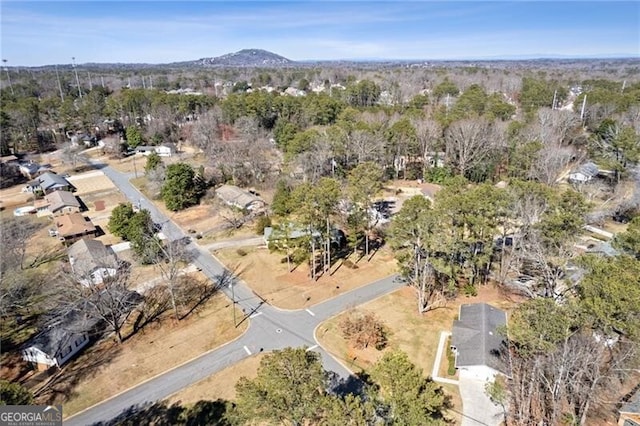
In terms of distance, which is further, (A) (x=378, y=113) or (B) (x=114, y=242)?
(A) (x=378, y=113)

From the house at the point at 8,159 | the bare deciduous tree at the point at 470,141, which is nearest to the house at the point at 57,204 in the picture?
the house at the point at 8,159

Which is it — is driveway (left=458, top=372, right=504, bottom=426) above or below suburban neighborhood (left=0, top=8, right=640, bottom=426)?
below

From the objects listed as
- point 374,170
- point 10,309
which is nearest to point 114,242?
point 10,309

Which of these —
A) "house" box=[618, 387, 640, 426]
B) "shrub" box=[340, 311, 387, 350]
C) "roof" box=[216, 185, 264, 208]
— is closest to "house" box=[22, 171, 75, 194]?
"roof" box=[216, 185, 264, 208]

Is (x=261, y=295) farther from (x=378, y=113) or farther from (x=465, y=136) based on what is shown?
(x=378, y=113)

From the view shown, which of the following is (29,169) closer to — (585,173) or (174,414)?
(174,414)

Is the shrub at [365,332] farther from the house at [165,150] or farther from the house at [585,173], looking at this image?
the house at [165,150]

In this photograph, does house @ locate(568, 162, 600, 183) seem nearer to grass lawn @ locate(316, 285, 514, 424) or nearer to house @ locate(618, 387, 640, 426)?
grass lawn @ locate(316, 285, 514, 424)
